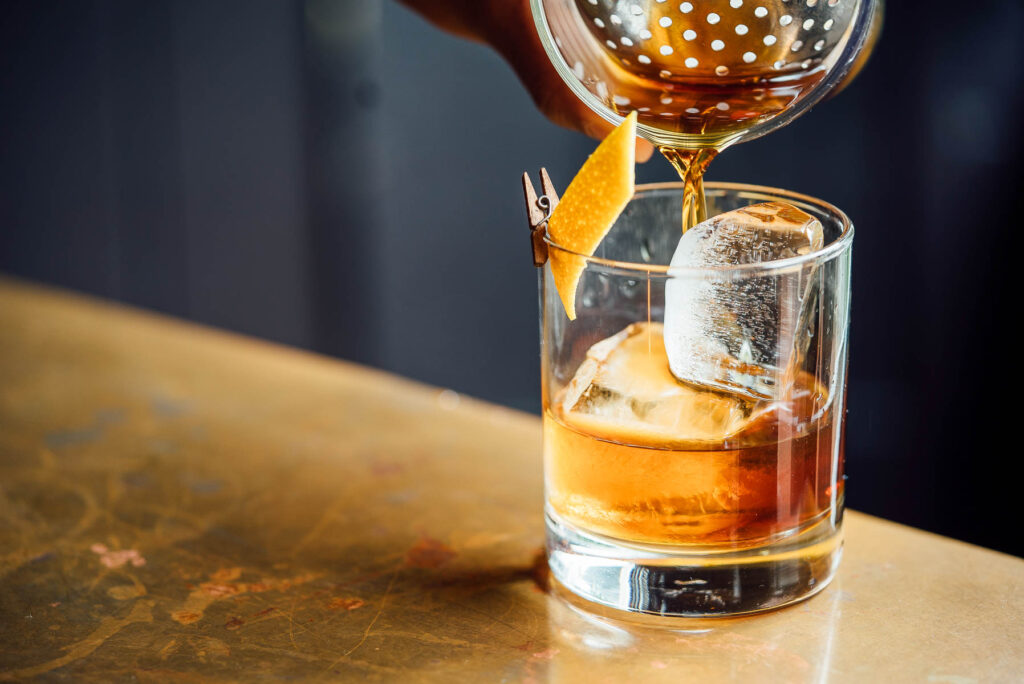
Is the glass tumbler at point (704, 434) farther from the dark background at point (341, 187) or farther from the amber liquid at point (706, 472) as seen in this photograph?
the dark background at point (341, 187)

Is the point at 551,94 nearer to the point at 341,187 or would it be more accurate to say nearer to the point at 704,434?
the point at 704,434

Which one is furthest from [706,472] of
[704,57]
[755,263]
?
[704,57]

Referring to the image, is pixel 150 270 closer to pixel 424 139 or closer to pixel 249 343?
pixel 424 139

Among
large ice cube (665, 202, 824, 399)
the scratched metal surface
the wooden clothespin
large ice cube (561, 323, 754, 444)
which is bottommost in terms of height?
the scratched metal surface

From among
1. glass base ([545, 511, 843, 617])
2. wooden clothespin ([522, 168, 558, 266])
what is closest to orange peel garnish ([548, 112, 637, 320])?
wooden clothespin ([522, 168, 558, 266])

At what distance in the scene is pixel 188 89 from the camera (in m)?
2.52

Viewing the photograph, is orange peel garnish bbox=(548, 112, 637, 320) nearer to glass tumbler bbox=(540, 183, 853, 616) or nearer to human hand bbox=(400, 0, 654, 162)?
glass tumbler bbox=(540, 183, 853, 616)

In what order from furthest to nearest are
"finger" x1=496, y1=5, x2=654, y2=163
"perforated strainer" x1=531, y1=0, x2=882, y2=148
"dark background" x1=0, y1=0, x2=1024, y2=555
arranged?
1. "dark background" x1=0, y1=0, x2=1024, y2=555
2. "finger" x1=496, y1=5, x2=654, y2=163
3. "perforated strainer" x1=531, y1=0, x2=882, y2=148

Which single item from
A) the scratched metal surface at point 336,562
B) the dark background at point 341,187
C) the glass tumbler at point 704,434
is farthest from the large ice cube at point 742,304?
the dark background at point 341,187

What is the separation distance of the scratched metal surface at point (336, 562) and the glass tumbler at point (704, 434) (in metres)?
0.03

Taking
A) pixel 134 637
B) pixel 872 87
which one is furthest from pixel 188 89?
pixel 134 637

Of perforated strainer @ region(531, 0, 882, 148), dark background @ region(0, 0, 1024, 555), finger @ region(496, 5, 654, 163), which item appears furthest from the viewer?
dark background @ region(0, 0, 1024, 555)

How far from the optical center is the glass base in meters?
0.66

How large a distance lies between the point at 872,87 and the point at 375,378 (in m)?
1.27
